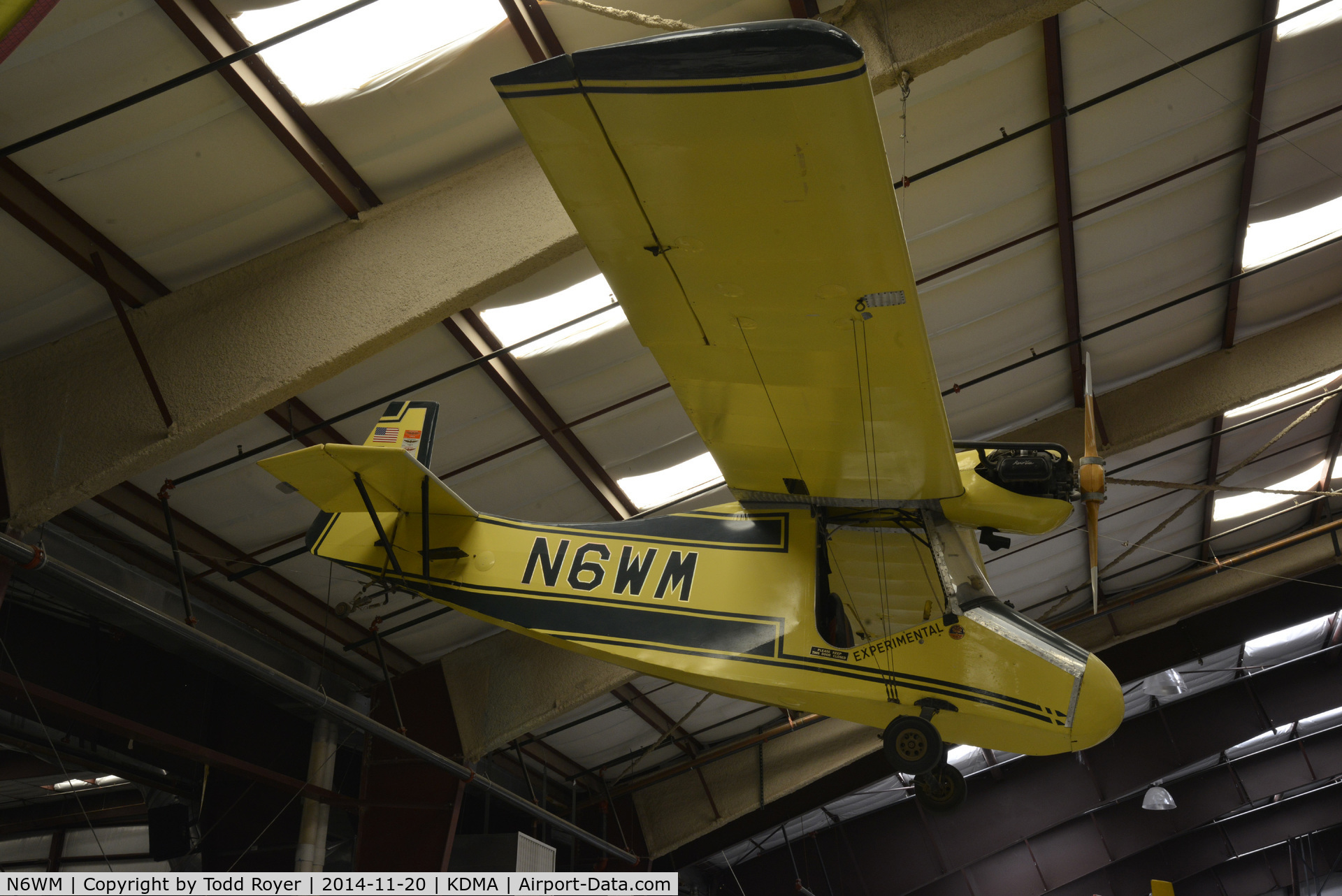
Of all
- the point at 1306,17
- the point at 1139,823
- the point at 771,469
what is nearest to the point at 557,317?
the point at 771,469

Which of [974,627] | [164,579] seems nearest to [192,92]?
[164,579]

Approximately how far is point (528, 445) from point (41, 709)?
5.21 meters

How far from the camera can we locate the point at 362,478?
6.45 metres

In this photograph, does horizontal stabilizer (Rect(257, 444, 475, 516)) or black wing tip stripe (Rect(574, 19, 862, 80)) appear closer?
black wing tip stripe (Rect(574, 19, 862, 80))

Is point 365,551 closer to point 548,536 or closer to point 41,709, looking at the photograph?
point 548,536

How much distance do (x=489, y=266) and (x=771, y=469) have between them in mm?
2574

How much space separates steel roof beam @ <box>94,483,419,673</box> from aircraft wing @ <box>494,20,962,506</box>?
5.79m

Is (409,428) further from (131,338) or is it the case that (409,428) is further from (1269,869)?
(1269,869)

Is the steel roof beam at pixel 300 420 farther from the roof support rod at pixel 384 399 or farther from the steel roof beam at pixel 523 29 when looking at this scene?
the steel roof beam at pixel 523 29

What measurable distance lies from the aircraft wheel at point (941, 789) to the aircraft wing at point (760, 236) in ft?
5.94

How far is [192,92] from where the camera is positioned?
6.29 meters

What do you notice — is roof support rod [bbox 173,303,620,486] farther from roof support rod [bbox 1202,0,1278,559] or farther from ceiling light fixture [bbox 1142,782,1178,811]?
ceiling light fixture [bbox 1142,782,1178,811]

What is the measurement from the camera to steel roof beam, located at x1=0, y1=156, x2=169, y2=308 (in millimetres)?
6285
